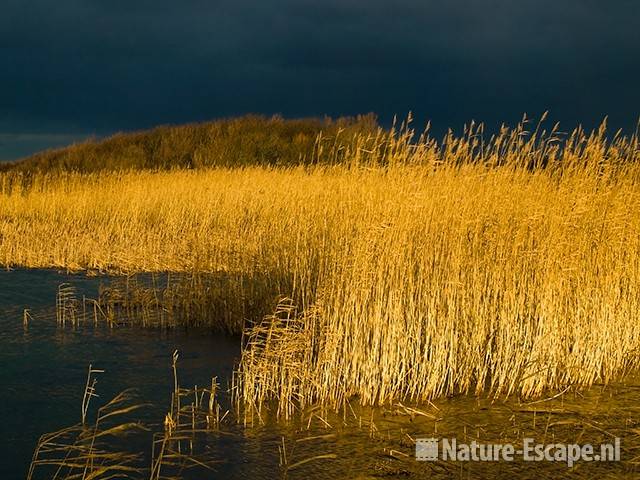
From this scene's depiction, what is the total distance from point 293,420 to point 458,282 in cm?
177

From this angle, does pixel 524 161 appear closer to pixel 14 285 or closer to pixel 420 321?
pixel 420 321

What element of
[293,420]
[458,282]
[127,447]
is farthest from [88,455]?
[458,282]

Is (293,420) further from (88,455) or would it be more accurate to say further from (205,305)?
(205,305)

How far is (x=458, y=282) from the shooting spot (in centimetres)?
544

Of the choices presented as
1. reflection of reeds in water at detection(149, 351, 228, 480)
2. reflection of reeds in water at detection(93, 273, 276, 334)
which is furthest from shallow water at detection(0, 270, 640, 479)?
reflection of reeds in water at detection(93, 273, 276, 334)

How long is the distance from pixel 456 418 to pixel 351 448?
2.97 ft

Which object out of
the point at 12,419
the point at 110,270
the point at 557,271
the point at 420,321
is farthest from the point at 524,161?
the point at 110,270

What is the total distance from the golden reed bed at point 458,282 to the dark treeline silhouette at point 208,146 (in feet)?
45.8

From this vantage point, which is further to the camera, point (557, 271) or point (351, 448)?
point (557, 271)

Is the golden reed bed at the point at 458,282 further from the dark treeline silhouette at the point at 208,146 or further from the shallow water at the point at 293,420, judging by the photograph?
the dark treeline silhouette at the point at 208,146

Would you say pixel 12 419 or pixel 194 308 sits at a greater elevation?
pixel 194 308

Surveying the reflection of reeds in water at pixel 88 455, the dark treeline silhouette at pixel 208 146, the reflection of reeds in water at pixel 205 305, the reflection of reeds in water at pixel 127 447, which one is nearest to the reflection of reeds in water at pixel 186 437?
the reflection of reeds in water at pixel 127 447

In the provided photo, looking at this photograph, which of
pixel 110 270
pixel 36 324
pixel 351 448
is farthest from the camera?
pixel 110 270

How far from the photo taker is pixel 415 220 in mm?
5773
